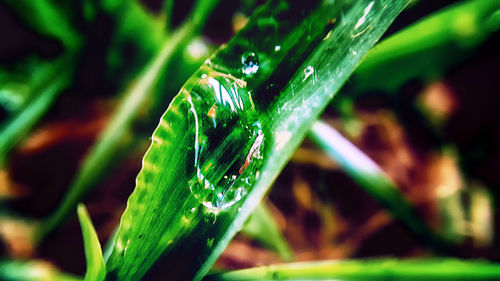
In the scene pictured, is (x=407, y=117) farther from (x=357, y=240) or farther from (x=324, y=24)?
(x=324, y=24)

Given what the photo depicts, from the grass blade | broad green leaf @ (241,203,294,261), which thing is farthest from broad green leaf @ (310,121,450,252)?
the grass blade

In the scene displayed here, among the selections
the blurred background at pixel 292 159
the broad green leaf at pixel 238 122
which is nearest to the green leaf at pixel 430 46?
the blurred background at pixel 292 159

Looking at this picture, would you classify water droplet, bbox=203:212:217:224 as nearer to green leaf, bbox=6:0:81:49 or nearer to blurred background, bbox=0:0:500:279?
blurred background, bbox=0:0:500:279

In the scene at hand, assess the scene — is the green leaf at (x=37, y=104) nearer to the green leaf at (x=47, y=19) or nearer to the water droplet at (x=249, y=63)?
the green leaf at (x=47, y=19)

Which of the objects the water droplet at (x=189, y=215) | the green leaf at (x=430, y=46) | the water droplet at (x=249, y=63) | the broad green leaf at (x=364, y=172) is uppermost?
the green leaf at (x=430, y=46)

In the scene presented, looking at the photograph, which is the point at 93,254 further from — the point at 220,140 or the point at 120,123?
the point at 120,123

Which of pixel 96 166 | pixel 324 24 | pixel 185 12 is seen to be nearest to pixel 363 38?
pixel 324 24

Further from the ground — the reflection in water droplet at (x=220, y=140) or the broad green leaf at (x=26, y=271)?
the reflection in water droplet at (x=220, y=140)
